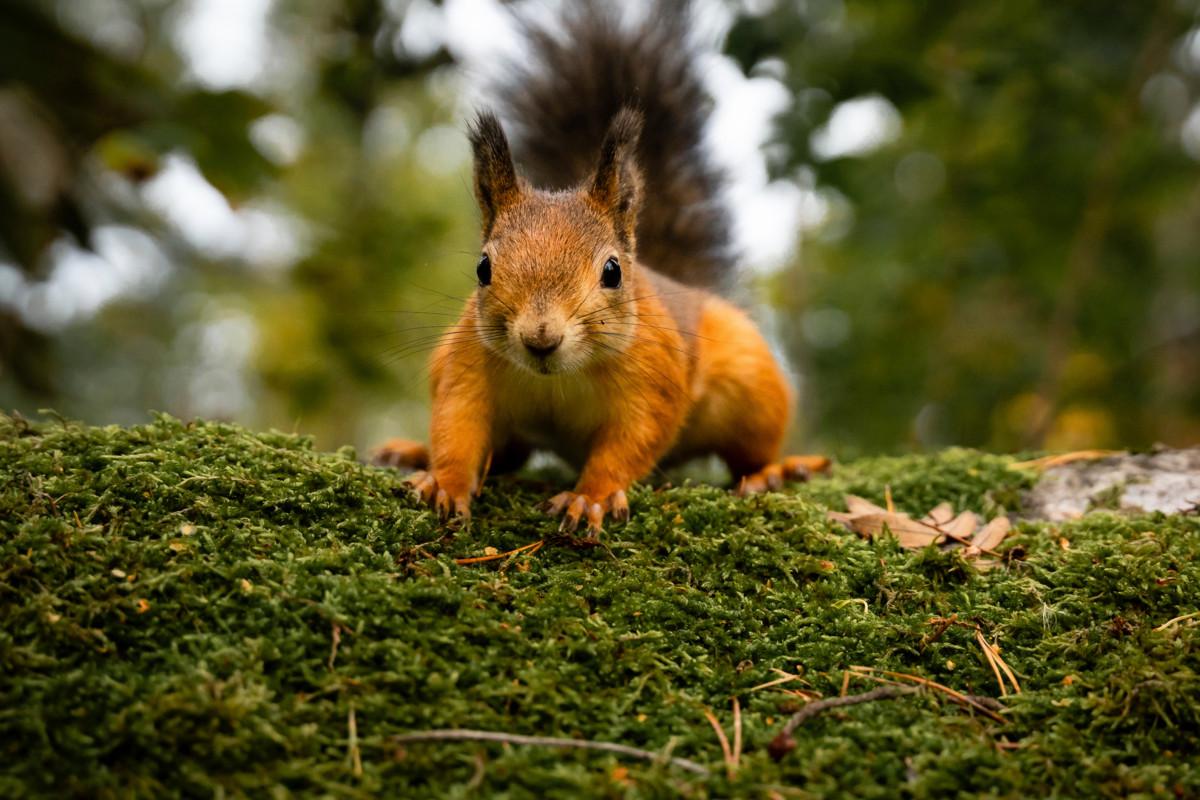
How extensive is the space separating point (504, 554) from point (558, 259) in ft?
2.65

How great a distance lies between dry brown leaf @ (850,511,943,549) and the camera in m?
2.07

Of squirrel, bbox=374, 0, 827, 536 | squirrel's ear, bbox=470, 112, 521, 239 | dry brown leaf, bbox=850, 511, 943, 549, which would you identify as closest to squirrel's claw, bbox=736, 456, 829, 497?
squirrel, bbox=374, 0, 827, 536

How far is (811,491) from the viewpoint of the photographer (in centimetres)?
257

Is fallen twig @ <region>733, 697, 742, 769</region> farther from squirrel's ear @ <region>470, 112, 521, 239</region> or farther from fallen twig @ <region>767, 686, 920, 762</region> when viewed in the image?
squirrel's ear @ <region>470, 112, 521, 239</region>

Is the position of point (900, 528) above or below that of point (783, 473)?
below

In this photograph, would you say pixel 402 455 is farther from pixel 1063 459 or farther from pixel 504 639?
pixel 1063 459

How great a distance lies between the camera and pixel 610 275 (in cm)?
233

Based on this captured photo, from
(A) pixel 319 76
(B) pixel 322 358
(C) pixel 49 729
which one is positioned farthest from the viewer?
(B) pixel 322 358

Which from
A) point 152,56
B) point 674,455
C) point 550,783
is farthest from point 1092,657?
point 152,56

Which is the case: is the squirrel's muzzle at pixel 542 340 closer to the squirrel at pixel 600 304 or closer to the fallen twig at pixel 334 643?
the squirrel at pixel 600 304

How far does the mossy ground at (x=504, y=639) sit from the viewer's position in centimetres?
122

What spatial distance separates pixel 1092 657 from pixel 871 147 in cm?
477

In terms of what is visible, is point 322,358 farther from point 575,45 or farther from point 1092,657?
point 1092,657

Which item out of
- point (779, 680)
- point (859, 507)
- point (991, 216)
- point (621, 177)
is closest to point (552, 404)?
point (621, 177)
